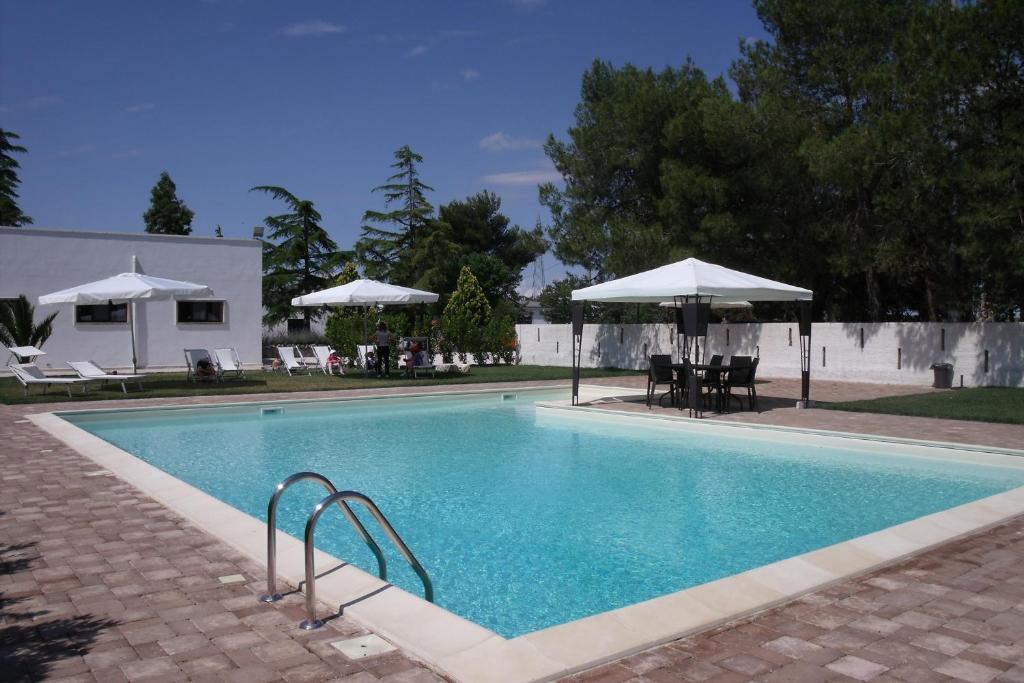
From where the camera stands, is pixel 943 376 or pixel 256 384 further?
pixel 256 384

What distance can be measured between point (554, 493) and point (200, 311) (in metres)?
19.7

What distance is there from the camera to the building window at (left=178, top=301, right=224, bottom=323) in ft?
78.7

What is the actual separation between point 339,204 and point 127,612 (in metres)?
41.0

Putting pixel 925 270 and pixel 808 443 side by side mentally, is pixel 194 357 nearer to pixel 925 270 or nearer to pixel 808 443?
pixel 808 443

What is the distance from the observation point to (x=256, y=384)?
17.8 meters

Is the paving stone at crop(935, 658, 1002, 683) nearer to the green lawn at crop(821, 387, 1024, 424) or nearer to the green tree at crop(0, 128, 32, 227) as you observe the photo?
the green lawn at crop(821, 387, 1024, 424)

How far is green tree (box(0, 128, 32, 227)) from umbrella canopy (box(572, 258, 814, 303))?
41391 millimetres

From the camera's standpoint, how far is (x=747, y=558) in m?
5.70

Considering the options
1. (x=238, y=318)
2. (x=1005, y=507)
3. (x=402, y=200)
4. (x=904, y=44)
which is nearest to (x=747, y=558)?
(x=1005, y=507)

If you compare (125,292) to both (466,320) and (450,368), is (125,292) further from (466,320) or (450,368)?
(466,320)

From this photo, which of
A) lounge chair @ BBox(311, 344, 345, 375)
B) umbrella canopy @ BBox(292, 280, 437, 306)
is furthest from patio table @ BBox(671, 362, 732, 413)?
lounge chair @ BBox(311, 344, 345, 375)

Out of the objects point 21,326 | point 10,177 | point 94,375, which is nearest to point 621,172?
point 94,375

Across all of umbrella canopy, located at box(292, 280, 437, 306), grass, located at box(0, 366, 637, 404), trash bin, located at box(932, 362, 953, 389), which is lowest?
grass, located at box(0, 366, 637, 404)

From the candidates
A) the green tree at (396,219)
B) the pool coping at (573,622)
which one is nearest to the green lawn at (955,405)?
the pool coping at (573,622)
